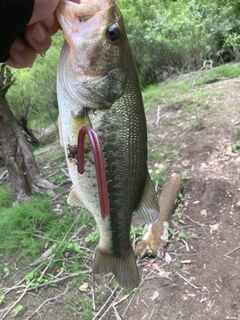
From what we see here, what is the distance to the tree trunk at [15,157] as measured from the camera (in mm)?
3881

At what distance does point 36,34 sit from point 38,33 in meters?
0.01

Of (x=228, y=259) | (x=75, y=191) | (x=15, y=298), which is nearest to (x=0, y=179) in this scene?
(x=15, y=298)

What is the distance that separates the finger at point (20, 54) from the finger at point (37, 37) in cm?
4

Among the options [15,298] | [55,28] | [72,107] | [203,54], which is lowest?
[203,54]

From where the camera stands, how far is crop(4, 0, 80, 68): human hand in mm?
1185

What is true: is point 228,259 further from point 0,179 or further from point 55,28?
Result: point 0,179

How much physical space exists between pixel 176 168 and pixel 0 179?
267cm

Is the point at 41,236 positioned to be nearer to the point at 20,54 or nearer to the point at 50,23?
the point at 20,54

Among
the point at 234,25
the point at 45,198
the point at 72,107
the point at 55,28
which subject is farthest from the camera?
the point at 234,25

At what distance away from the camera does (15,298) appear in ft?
9.84

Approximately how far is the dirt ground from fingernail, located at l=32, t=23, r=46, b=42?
2.19m

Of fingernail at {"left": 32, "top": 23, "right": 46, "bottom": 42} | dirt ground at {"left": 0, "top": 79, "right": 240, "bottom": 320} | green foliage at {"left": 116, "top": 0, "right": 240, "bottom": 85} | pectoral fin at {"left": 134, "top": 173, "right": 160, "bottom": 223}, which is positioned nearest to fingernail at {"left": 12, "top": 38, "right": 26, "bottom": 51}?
fingernail at {"left": 32, "top": 23, "right": 46, "bottom": 42}

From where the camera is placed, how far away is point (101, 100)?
133cm

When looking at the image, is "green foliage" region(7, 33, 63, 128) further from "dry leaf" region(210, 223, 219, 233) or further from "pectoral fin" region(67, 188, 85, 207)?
"pectoral fin" region(67, 188, 85, 207)
